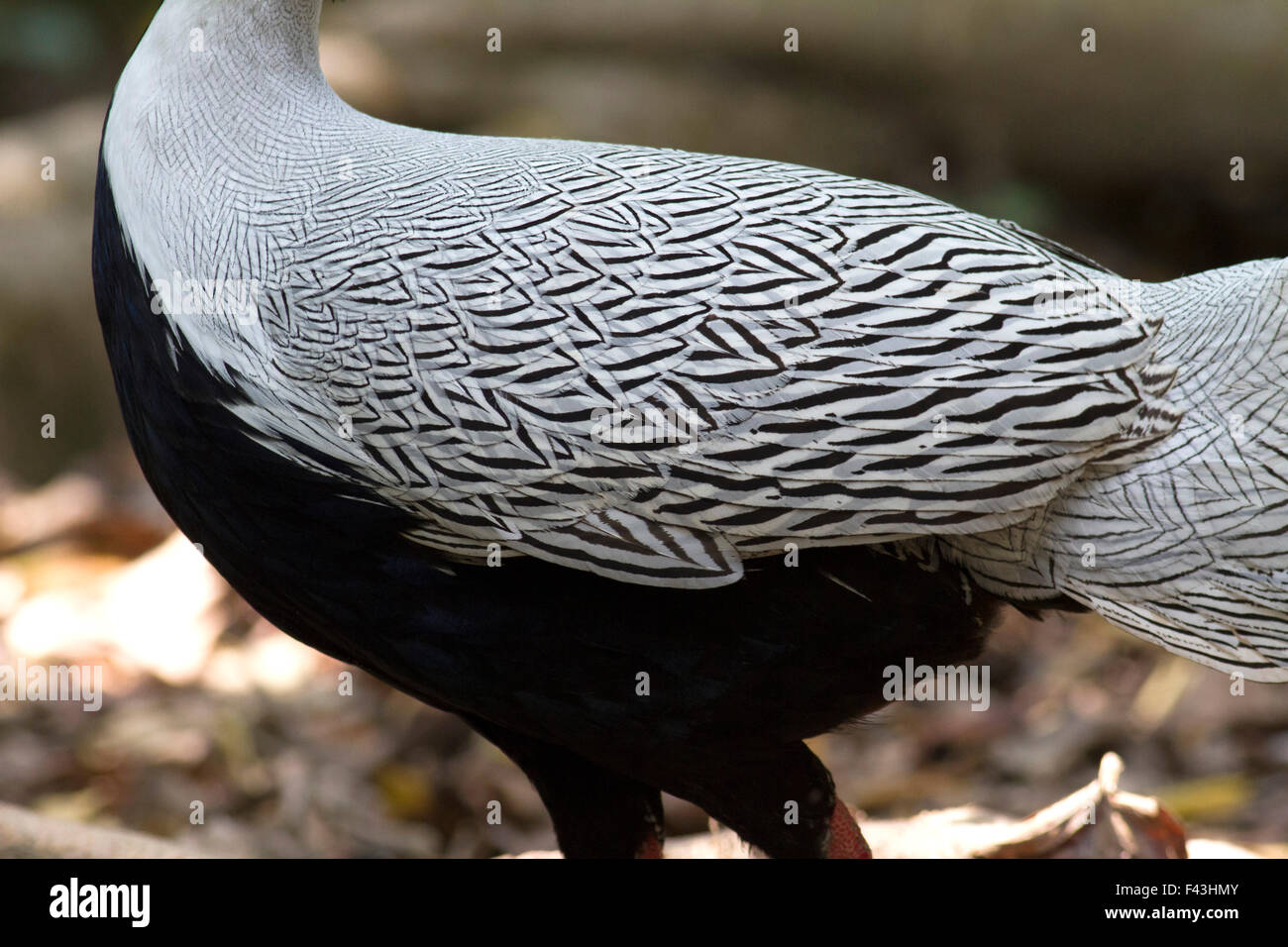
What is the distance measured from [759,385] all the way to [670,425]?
152mm

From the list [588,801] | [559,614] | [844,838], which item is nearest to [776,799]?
[844,838]

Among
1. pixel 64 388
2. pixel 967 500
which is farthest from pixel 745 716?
pixel 64 388

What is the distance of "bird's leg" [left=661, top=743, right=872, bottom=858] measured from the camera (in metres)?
2.39

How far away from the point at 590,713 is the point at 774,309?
76 centimetres

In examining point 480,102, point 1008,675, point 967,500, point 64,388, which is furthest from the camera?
point 480,102

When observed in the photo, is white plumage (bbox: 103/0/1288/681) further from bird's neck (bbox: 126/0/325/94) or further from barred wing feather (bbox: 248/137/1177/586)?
bird's neck (bbox: 126/0/325/94)

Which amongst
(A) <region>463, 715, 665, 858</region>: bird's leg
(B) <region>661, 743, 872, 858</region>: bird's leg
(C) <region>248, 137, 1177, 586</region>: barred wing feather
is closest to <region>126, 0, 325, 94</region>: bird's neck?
(C) <region>248, 137, 1177, 586</region>: barred wing feather

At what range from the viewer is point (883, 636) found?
2.23m

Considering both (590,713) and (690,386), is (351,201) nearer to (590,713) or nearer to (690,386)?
(690,386)

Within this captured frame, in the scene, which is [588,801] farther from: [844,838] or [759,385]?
[759,385]

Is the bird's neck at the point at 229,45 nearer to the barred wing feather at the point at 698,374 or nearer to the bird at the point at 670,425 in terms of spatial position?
the bird at the point at 670,425

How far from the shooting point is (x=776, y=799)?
97.3 inches

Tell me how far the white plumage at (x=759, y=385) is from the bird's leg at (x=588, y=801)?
0.66 metres

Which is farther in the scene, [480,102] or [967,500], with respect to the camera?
[480,102]
